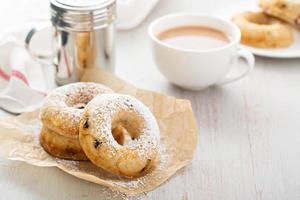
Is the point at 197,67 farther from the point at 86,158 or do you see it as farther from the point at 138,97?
the point at 86,158

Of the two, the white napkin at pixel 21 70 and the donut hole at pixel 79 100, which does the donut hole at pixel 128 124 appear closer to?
the donut hole at pixel 79 100

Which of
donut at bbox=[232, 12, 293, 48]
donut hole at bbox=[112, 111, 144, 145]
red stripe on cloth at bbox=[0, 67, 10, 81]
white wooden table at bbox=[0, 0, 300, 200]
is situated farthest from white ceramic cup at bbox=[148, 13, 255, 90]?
red stripe on cloth at bbox=[0, 67, 10, 81]

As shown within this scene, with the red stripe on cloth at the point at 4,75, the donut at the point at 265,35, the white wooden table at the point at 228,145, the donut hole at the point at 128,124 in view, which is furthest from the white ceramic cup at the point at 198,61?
the red stripe on cloth at the point at 4,75

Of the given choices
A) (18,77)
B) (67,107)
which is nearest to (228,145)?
(67,107)

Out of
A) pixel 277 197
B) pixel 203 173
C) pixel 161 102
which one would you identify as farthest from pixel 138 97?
pixel 277 197

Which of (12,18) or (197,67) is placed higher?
(197,67)

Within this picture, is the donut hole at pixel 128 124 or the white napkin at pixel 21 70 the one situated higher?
the donut hole at pixel 128 124
